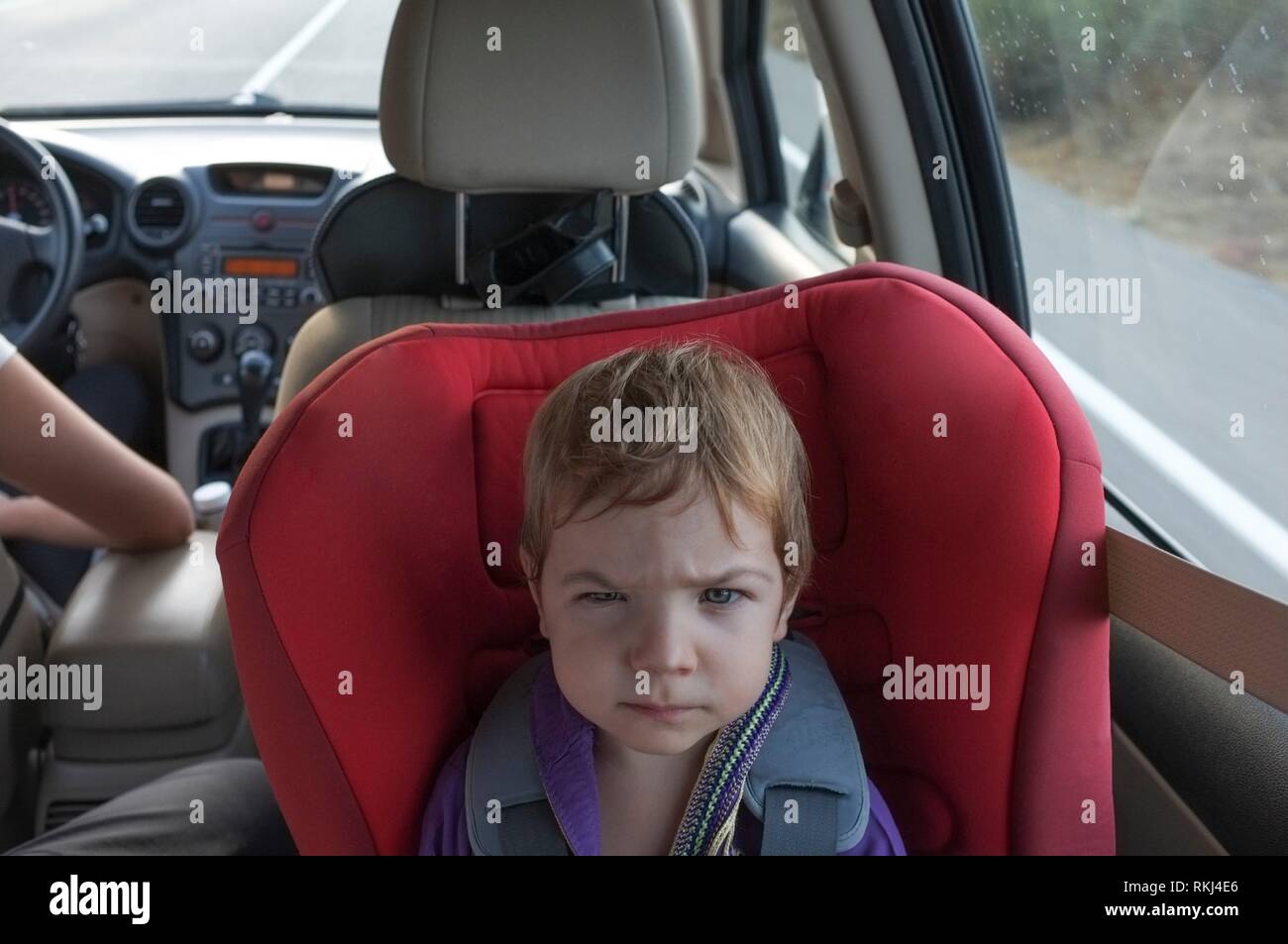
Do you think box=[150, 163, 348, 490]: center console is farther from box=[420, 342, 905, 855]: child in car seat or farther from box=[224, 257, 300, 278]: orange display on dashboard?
box=[420, 342, 905, 855]: child in car seat

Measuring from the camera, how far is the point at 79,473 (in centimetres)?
140

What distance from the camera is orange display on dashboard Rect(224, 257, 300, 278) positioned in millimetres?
2607

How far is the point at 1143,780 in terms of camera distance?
4.10 feet

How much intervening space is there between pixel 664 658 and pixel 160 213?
2.17 metres

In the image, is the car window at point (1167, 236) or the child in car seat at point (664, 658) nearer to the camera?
the child in car seat at point (664, 658)

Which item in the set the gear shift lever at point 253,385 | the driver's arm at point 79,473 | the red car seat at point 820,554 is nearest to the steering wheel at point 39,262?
the gear shift lever at point 253,385

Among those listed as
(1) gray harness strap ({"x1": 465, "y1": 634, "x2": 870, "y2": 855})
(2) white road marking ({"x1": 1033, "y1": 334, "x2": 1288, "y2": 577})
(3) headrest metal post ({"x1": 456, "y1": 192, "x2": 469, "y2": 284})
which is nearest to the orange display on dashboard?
(3) headrest metal post ({"x1": 456, "y1": 192, "x2": 469, "y2": 284})

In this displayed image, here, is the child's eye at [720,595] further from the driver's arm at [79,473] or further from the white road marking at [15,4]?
the white road marking at [15,4]

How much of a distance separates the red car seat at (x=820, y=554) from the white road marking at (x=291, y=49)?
92.5 inches

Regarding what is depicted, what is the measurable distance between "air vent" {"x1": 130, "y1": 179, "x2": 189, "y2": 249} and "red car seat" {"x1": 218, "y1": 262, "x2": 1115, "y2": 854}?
1.65 m

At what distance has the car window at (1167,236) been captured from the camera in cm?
138

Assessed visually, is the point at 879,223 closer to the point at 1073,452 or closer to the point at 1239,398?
the point at 1239,398
